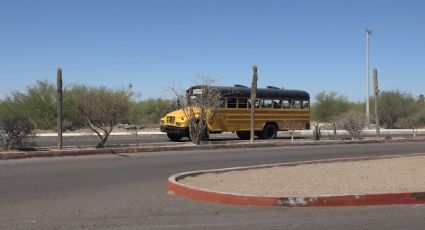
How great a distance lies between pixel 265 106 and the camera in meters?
30.8

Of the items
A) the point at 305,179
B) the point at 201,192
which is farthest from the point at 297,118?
the point at 201,192

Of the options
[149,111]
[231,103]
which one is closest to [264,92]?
[231,103]

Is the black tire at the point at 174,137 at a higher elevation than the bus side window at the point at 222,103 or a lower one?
lower

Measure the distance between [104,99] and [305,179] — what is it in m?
11.6

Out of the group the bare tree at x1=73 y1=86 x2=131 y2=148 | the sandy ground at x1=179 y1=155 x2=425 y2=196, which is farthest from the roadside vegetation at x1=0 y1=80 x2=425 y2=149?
the sandy ground at x1=179 y1=155 x2=425 y2=196

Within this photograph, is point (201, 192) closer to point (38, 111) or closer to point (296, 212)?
point (296, 212)

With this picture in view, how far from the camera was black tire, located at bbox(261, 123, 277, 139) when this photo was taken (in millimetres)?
30941

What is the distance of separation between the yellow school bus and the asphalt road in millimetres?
11220

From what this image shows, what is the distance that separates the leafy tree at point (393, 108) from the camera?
59.8m

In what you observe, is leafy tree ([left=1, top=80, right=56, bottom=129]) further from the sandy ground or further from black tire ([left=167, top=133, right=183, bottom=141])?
the sandy ground

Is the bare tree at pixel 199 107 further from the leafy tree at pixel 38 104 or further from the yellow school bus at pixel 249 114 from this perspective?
the leafy tree at pixel 38 104

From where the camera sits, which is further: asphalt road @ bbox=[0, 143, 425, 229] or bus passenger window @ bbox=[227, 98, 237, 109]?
bus passenger window @ bbox=[227, 98, 237, 109]

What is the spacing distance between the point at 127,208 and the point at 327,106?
2342 inches

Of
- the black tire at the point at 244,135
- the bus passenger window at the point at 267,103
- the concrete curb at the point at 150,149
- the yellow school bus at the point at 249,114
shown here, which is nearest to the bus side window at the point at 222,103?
the yellow school bus at the point at 249,114
